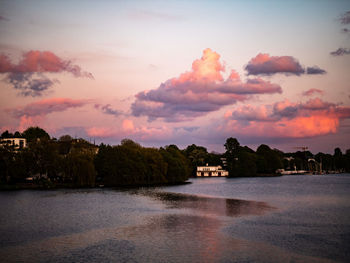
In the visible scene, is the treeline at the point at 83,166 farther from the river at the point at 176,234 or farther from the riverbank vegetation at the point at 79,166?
the river at the point at 176,234

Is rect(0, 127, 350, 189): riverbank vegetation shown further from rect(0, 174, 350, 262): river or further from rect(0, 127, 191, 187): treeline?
rect(0, 174, 350, 262): river

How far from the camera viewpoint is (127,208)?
65312 mm

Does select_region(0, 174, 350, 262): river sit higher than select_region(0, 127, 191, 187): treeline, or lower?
lower

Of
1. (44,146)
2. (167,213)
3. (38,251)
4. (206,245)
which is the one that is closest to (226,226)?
(206,245)

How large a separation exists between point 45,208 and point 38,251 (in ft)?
109

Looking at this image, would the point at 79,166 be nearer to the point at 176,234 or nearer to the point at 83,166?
the point at 83,166

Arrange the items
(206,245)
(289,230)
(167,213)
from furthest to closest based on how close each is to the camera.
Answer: (167,213) → (289,230) → (206,245)

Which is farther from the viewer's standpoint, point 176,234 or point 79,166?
point 79,166

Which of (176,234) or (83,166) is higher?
(83,166)

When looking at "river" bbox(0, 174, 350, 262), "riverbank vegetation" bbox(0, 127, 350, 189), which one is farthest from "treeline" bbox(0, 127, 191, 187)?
"river" bbox(0, 174, 350, 262)

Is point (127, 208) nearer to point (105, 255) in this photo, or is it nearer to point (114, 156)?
point (105, 255)

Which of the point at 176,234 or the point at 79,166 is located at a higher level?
the point at 79,166

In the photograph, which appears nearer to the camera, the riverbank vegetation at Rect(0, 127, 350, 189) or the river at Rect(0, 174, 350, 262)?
the river at Rect(0, 174, 350, 262)

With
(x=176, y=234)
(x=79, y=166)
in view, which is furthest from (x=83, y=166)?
(x=176, y=234)
